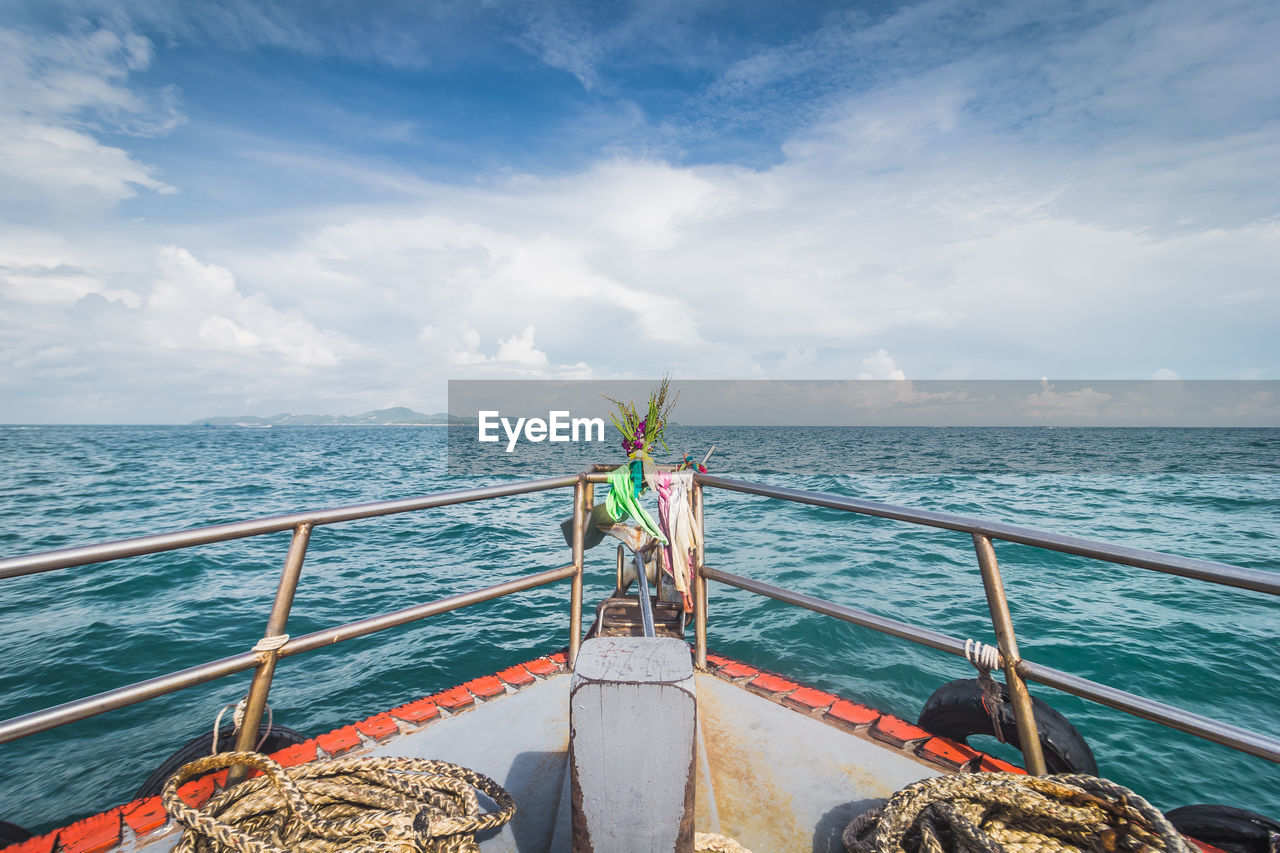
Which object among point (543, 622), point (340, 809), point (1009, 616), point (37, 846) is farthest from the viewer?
point (543, 622)

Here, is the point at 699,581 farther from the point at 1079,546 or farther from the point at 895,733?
the point at 1079,546

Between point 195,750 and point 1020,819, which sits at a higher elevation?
point 1020,819

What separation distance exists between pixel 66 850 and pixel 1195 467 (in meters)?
61.1

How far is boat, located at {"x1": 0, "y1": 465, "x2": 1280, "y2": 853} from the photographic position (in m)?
1.31

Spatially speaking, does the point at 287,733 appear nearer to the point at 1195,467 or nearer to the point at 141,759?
the point at 141,759

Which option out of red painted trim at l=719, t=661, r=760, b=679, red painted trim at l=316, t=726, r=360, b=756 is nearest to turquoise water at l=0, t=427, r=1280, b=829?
red painted trim at l=316, t=726, r=360, b=756

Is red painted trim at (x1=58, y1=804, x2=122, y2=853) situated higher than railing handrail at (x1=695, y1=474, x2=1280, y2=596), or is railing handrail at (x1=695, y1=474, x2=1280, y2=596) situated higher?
railing handrail at (x1=695, y1=474, x2=1280, y2=596)

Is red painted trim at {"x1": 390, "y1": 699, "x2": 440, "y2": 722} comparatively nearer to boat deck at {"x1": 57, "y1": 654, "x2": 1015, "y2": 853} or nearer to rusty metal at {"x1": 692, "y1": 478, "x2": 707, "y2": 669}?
boat deck at {"x1": 57, "y1": 654, "x2": 1015, "y2": 853}

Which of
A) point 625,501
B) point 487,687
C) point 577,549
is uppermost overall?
point 625,501

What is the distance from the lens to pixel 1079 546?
1613mm

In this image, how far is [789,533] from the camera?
52.6 feet

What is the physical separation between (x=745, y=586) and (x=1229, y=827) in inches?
74.3

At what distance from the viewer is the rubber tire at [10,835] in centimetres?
213

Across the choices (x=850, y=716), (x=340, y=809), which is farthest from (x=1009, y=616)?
(x=340, y=809)
